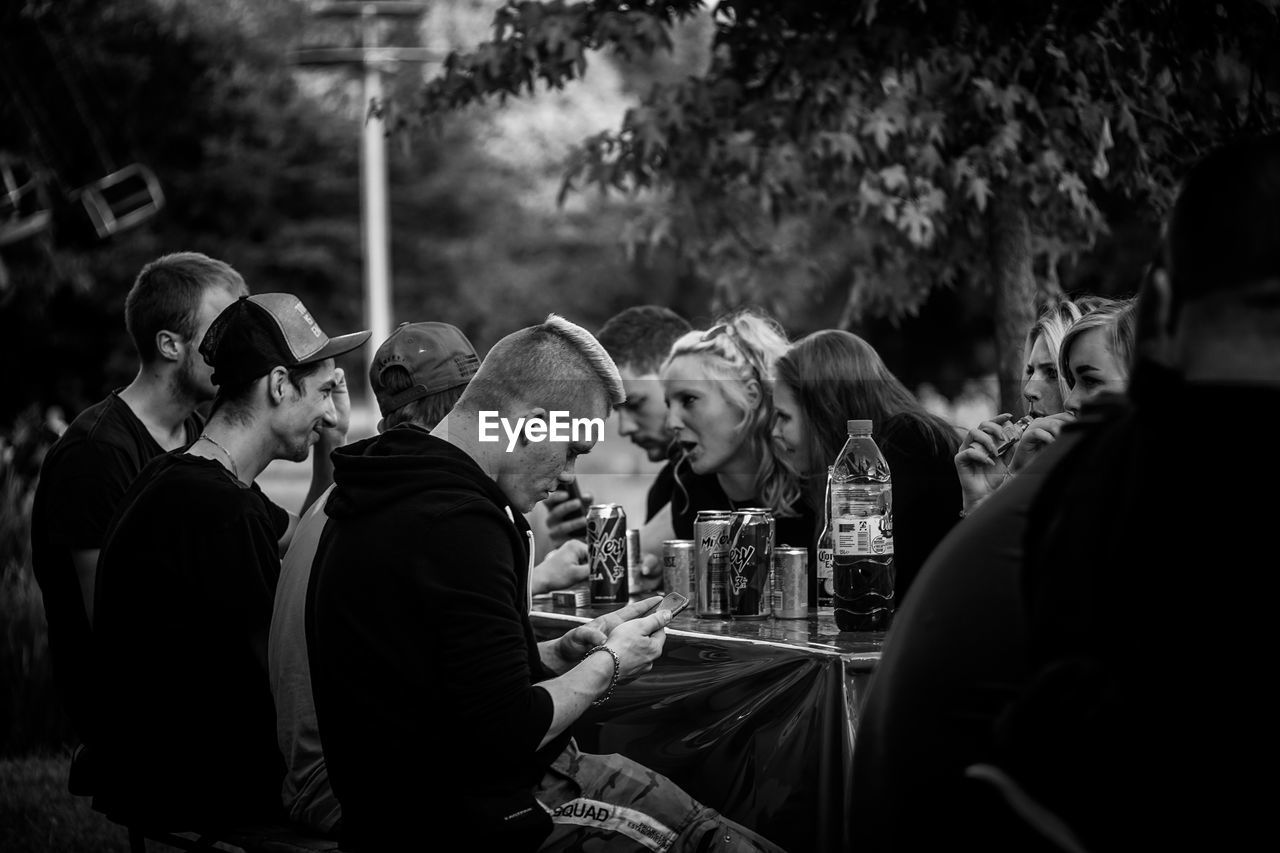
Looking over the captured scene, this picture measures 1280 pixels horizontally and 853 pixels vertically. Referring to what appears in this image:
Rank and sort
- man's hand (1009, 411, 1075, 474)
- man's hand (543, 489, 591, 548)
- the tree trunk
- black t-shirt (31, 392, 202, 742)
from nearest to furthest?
man's hand (1009, 411, 1075, 474) → black t-shirt (31, 392, 202, 742) → man's hand (543, 489, 591, 548) → the tree trunk

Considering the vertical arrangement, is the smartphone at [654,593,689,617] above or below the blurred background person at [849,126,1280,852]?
below

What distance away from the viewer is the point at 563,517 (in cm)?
475

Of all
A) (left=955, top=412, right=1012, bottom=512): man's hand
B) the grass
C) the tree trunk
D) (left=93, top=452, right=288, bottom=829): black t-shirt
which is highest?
the tree trunk

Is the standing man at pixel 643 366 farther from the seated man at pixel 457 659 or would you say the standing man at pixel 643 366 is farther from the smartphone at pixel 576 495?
the seated man at pixel 457 659

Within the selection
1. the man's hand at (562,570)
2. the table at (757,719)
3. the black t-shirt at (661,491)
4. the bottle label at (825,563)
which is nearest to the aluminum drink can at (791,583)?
the table at (757,719)

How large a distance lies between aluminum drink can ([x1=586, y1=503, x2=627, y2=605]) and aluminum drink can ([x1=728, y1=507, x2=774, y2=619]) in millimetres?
512

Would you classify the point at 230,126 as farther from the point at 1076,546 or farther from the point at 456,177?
the point at 1076,546

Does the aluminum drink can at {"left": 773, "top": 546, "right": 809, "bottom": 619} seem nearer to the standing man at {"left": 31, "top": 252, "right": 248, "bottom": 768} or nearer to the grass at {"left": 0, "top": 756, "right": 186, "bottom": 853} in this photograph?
the standing man at {"left": 31, "top": 252, "right": 248, "bottom": 768}

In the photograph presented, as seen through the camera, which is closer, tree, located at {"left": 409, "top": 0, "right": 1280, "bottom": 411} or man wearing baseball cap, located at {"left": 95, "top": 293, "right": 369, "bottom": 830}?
man wearing baseball cap, located at {"left": 95, "top": 293, "right": 369, "bottom": 830}

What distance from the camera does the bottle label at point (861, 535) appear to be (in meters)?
3.36

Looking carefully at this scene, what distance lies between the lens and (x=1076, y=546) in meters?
1.55

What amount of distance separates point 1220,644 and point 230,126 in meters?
26.7

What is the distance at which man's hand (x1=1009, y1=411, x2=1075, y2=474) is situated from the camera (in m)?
3.53

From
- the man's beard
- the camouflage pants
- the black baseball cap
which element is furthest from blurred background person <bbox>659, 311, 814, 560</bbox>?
the man's beard
